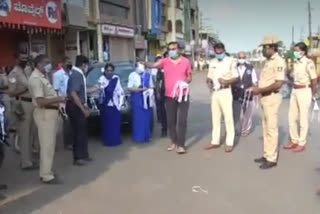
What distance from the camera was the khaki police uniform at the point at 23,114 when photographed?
8.25 meters

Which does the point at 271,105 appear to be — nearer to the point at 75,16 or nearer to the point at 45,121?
the point at 45,121

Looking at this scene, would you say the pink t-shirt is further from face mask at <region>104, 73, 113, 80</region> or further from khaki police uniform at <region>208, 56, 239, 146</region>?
face mask at <region>104, 73, 113, 80</region>

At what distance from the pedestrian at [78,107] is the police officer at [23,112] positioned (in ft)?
2.17

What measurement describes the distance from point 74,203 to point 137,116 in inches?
178

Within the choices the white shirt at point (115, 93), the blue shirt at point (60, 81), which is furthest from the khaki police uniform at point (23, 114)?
the blue shirt at point (60, 81)

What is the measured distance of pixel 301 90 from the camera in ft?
30.1

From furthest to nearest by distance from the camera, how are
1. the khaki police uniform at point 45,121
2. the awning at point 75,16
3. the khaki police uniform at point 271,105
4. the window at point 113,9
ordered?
1. the window at point 113,9
2. the awning at point 75,16
3. the khaki police uniform at point 271,105
4. the khaki police uniform at point 45,121

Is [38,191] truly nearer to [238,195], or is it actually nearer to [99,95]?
[238,195]

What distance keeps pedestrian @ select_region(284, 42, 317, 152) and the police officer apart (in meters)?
4.49

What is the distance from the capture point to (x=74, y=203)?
631cm

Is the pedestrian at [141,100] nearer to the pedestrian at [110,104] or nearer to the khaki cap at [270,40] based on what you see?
the pedestrian at [110,104]

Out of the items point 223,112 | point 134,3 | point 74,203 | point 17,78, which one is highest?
point 134,3

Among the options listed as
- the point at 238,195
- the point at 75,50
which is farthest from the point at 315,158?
the point at 75,50

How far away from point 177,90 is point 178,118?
538mm
